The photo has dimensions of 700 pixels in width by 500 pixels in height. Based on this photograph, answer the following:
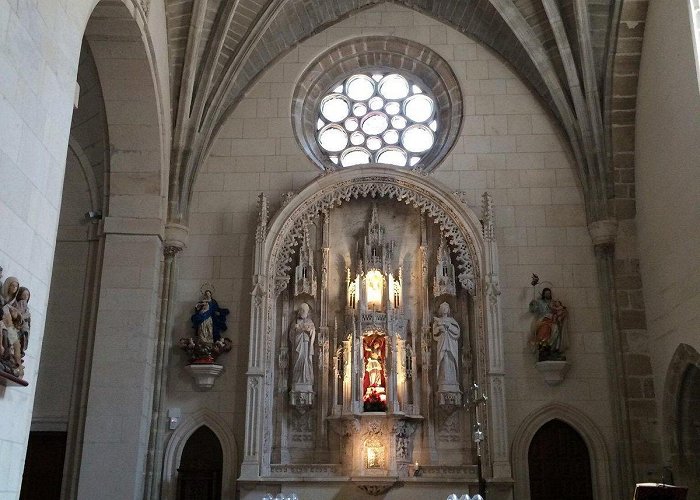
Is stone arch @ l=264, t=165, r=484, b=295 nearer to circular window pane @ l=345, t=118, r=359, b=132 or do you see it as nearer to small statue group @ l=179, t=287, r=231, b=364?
small statue group @ l=179, t=287, r=231, b=364

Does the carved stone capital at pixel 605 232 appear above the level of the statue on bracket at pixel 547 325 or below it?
above

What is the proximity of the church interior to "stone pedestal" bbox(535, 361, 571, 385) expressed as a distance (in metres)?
0.04

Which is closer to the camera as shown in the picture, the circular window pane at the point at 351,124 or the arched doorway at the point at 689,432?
the arched doorway at the point at 689,432

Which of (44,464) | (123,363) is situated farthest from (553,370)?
(44,464)

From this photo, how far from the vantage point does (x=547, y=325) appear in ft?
38.7

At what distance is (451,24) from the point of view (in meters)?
13.7

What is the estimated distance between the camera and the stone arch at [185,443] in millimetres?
11500

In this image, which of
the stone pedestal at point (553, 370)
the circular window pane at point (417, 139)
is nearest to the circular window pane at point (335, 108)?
the circular window pane at point (417, 139)

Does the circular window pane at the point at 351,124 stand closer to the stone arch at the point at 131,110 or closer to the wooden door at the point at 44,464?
the stone arch at the point at 131,110

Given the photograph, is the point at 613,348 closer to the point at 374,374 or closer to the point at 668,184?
the point at 668,184

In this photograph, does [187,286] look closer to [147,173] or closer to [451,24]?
[147,173]

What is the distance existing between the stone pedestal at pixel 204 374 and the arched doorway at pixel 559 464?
182 inches

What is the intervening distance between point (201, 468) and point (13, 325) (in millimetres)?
5760

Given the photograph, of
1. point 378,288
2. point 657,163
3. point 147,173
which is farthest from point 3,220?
point 657,163
